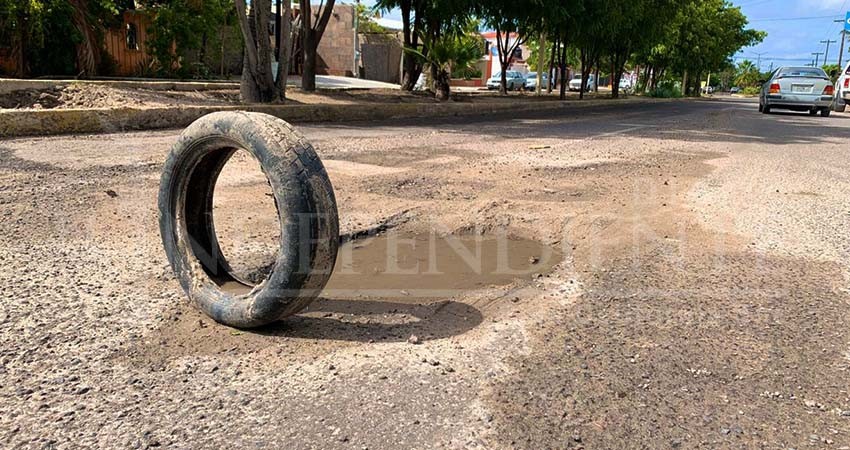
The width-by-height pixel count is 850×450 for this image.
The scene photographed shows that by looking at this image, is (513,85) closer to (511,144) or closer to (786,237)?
(511,144)

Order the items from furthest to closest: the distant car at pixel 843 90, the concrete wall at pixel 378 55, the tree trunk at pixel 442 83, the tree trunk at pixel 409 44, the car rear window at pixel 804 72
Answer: the concrete wall at pixel 378 55, the distant car at pixel 843 90, the car rear window at pixel 804 72, the tree trunk at pixel 409 44, the tree trunk at pixel 442 83

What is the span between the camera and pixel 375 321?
9.30 ft

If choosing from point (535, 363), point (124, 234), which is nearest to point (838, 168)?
point (535, 363)

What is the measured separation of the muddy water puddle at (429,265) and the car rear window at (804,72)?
19678mm

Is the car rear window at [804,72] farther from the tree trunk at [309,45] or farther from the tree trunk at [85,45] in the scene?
the tree trunk at [85,45]

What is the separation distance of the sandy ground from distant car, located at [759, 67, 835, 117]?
53.9 ft

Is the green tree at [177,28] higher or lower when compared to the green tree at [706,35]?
lower

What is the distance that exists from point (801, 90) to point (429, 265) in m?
20.1

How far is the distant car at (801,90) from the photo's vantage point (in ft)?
63.7

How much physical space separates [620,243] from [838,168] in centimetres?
537

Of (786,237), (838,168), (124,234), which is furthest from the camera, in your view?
(838,168)

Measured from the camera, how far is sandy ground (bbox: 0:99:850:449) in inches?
79.0

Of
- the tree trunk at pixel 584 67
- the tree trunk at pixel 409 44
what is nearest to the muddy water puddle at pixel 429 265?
the tree trunk at pixel 409 44

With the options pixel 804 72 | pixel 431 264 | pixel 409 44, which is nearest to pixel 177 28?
pixel 409 44
